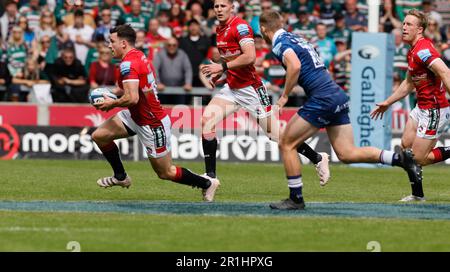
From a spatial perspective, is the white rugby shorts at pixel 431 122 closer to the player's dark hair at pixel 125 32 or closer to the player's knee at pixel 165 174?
the player's knee at pixel 165 174

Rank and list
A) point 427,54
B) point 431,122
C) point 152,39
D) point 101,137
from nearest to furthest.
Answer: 1. point 101,137
2. point 427,54
3. point 431,122
4. point 152,39

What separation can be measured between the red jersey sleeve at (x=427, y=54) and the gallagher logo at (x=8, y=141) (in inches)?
421

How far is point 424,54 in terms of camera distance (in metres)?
13.8

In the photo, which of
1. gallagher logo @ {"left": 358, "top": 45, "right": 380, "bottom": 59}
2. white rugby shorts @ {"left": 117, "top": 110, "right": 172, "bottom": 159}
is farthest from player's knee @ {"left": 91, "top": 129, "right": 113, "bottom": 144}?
gallagher logo @ {"left": 358, "top": 45, "right": 380, "bottom": 59}

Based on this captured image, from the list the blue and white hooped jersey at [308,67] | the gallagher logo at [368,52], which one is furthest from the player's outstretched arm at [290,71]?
the gallagher logo at [368,52]

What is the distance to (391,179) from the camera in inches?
731

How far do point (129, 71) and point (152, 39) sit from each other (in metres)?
12.1

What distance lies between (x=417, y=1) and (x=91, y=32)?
26.5 ft

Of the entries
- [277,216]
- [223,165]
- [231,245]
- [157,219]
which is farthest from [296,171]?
[223,165]

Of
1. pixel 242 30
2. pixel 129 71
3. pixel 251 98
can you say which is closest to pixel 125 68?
pixel 129 71

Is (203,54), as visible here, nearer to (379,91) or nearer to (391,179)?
(379,91)

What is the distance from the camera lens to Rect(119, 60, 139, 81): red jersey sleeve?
41.5 feet

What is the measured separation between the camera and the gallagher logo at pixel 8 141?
72.8 feet

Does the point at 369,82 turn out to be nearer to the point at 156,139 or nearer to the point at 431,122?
the point at 431,122
